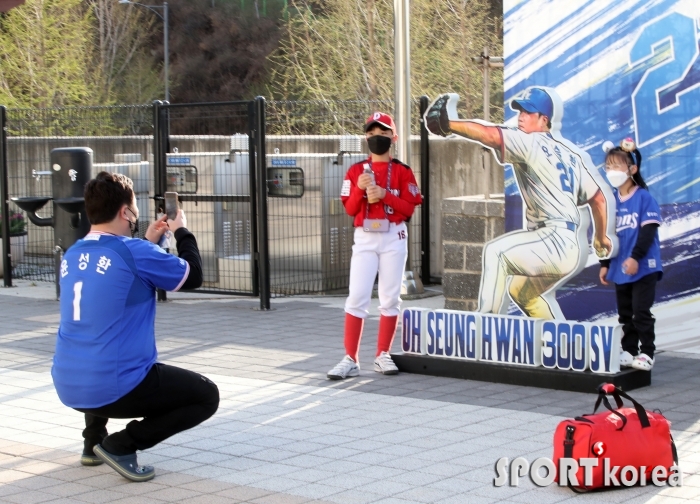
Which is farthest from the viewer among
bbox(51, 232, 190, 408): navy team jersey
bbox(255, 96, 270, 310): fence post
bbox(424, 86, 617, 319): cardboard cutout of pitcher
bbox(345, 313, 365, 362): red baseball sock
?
bbox(255, 96, 270, 310): fence post

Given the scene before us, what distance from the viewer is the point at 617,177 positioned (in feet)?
25.1

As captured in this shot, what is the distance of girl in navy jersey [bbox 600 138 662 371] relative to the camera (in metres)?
7.62

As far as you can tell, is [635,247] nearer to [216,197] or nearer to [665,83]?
[665,83]

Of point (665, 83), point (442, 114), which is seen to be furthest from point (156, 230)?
point (665, 83)

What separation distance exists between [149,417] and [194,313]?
6.06 m

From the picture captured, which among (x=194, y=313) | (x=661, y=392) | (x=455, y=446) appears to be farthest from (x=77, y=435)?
(x=194, y=313)

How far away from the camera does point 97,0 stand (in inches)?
1625

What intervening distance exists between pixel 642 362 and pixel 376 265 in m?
2.07

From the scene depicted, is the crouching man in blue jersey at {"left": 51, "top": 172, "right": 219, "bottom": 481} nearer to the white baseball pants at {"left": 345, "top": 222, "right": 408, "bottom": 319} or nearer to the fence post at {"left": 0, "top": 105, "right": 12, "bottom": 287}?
the white baseball pants at {"left": 345, "top": 222, "right": 408, "bottom": 319}

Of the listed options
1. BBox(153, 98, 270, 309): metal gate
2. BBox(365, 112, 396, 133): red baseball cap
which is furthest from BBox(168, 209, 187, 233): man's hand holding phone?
BBox(153, 98, 270, 309): metal gate

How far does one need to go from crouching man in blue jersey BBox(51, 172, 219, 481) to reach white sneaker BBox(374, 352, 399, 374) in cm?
274

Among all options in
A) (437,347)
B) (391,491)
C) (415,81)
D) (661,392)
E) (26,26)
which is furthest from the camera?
(26,26)

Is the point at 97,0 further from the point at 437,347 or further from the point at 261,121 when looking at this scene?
the point at 437,347

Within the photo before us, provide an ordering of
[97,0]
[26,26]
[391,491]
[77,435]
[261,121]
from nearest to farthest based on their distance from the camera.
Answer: [391,491]
[77,435]
[261,121]
[26,26]
[97,0]
